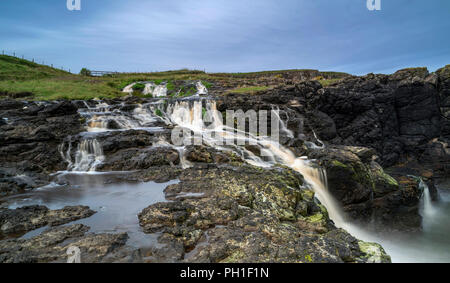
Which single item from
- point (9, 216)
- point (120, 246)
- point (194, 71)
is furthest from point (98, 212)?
point (194, 71)

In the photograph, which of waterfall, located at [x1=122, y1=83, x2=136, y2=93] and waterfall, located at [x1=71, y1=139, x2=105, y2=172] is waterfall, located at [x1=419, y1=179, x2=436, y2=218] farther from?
waterfall, located at [x1=122, y1=83, x2=136, y2=93]

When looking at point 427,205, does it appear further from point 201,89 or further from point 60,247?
point 201,89

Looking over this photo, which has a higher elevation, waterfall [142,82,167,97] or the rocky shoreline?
waterfall [142,82,167,97]

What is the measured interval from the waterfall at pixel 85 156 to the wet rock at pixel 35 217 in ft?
18.5

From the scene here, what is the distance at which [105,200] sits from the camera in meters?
8.08

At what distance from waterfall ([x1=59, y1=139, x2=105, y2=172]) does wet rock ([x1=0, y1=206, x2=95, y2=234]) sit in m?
5.64

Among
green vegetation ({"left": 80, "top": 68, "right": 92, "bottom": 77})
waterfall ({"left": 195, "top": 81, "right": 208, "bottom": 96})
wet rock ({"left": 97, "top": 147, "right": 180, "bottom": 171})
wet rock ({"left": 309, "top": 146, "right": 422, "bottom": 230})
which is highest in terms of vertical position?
green vegetation ({"left": 80, "top": 68, "right": 92, "bottom": 77})

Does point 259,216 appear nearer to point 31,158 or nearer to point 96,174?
point 96,174

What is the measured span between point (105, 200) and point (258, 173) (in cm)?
590

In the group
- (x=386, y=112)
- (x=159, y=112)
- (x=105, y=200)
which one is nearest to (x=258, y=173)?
(x=105, y=200)

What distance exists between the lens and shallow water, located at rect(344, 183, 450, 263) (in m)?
→ 9.45

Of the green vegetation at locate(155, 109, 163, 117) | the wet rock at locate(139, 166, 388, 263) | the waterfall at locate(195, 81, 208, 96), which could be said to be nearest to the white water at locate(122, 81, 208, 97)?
the waterfall at locate(195, 81, 208, 96)

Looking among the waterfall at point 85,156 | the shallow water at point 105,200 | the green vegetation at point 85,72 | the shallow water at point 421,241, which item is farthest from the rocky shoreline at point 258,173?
the green vegetation at point 85,72

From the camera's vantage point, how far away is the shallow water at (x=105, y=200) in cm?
574
